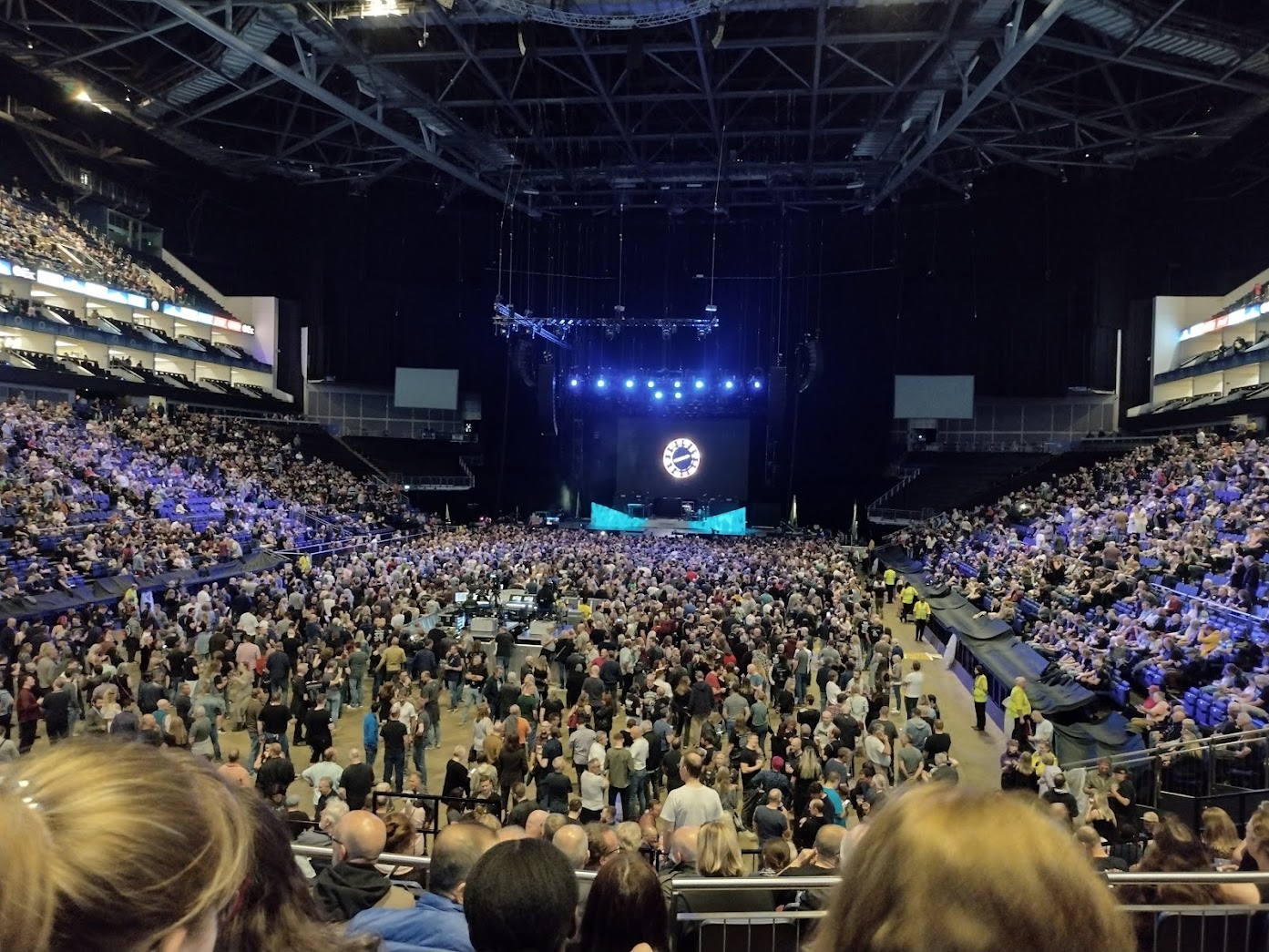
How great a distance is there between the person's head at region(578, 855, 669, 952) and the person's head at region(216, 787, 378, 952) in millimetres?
1688

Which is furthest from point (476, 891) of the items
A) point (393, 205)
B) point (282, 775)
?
point (393, 205)

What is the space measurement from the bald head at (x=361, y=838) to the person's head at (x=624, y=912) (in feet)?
3.25

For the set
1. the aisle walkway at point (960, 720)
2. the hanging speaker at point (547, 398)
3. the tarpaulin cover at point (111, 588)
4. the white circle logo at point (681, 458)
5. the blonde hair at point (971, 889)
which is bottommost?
the aisle walkway at point (960, 720)

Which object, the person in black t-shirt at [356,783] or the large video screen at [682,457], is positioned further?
the large video screen at [682,457]

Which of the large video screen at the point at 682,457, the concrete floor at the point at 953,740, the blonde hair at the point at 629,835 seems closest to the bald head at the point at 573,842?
the blonde hair at the point at 629,835

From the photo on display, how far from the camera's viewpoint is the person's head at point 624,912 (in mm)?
3203

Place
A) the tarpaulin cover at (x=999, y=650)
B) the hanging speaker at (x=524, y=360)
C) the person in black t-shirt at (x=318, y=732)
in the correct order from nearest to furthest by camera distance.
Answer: the person in black t-shirt at (x=318, y=732) → the tarpaulin cover at (x=999, y=650) → the hanging speaker at (x=524, y=360)

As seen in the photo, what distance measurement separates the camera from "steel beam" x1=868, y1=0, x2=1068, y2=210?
17.9 metres

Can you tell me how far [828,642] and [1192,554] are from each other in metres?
6.99

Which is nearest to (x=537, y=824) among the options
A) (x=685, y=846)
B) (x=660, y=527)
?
(x=685, y=846)

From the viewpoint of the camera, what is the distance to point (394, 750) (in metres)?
9.48

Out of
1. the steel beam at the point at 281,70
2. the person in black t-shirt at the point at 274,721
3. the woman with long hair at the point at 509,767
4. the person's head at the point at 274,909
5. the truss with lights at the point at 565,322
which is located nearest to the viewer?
the person's head at the point at 274,909

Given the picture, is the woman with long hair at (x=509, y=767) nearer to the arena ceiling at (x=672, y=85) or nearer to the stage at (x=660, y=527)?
the arena ceiling at (x=672, y=85)

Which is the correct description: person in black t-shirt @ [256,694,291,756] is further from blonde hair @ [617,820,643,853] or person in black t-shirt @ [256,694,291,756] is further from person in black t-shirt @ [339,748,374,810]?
blonde hair @ [617,820,643,853]
